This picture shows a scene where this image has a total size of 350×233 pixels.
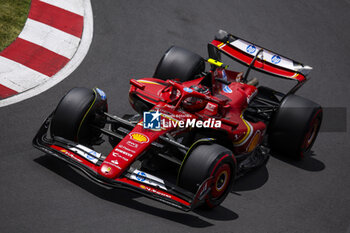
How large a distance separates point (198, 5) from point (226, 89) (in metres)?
5.78

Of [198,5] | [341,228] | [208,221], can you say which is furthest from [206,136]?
[198,5]

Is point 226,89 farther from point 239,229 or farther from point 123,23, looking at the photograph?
point 123,23

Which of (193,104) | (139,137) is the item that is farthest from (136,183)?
(193,104)

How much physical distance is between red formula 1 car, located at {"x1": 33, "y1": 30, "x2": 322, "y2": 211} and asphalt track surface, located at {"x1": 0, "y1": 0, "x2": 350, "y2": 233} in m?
0.34

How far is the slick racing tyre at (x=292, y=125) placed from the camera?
861 cm

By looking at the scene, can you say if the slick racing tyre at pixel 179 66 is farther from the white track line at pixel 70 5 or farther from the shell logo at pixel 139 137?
the white track line at pixel 70 5

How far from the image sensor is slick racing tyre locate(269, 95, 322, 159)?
28.2ft

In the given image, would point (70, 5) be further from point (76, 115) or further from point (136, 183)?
point (136, 183)

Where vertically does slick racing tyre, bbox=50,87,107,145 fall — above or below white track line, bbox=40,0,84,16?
below

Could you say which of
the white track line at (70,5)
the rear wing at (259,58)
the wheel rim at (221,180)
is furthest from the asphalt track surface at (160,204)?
the rear wing at (259,58)

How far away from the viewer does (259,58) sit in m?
9.61

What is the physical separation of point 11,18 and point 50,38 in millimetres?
1018

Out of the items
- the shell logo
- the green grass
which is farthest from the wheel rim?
the green grass

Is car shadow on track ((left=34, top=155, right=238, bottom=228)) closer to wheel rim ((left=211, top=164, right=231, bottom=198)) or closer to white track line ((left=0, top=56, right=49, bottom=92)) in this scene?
wheel rim ((left=211, top=164, right=231, bottom=198))
